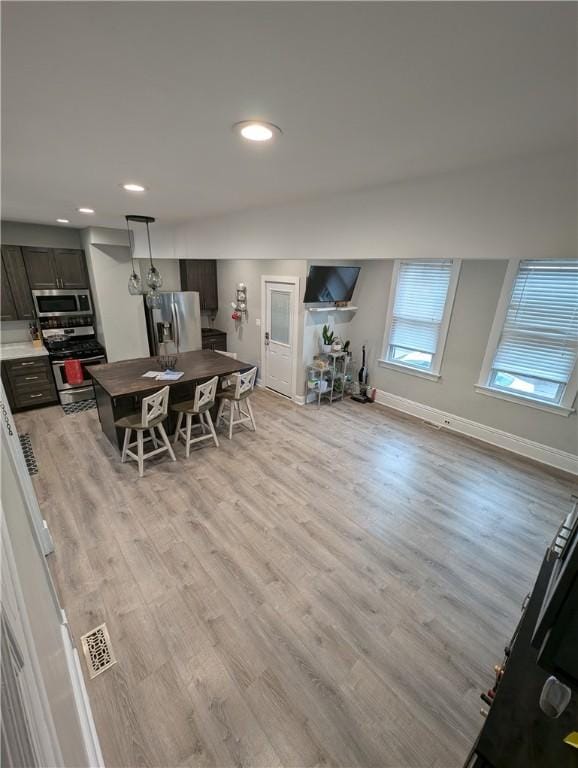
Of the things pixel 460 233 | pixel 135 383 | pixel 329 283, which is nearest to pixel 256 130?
pixel 460 233

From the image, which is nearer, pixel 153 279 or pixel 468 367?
pixel 153 279

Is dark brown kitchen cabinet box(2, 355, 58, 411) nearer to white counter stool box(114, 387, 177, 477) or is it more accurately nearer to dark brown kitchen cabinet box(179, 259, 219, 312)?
white counter stool box(114, 387, 177, 477)

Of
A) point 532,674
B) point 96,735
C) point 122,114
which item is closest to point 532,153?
point 122,114

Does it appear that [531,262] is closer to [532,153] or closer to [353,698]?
[532,153]

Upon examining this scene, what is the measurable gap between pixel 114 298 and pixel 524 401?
19.3 feet

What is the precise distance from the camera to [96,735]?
140 centimetres

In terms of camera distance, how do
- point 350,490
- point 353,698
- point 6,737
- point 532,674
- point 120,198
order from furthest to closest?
1. point 350,490
2. point 120,198
3. point 353,698
4. point 532,674
5. point 6,737

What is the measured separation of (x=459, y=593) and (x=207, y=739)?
1.74m

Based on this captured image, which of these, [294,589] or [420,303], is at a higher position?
[420,303]

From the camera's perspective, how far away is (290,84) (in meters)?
0.85

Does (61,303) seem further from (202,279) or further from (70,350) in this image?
(202,279)

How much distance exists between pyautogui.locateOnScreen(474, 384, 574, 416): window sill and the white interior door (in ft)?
9.11

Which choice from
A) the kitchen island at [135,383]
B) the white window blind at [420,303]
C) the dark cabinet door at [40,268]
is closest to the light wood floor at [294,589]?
the kitchen island at [135,383]

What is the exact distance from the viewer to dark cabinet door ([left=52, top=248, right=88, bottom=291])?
4.52m
